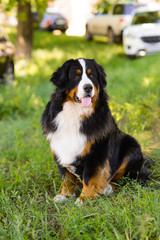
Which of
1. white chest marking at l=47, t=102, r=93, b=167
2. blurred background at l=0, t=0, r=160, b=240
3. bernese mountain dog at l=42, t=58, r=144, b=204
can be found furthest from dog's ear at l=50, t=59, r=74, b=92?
blurred background at l=0, t=0, r=160, b=240

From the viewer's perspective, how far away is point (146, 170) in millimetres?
3422

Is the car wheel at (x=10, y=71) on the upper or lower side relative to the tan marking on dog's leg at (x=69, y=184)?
upper

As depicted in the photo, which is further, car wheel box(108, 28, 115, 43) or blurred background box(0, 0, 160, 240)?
car wheel box(108, 28, 115, 43)

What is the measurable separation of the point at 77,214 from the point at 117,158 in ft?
2.89

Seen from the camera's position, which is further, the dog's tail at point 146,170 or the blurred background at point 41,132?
the dog's tail at point 146,170

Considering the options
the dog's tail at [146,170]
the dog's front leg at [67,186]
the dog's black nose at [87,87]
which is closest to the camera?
the dog's black nose at [87,87]

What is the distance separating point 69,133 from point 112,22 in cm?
1266

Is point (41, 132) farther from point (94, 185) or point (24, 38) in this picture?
point (24, 38)

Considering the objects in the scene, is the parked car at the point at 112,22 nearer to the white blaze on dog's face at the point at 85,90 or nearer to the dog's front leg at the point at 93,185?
the white blaze on dog's face at the point at 85,90

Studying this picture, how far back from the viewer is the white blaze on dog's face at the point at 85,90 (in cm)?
286

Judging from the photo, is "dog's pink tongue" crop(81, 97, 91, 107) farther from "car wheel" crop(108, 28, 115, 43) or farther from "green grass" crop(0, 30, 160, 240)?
"car wheel" crop(108, 28, 115, 43)

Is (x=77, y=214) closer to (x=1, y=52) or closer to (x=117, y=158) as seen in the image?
(x=117, y=158)

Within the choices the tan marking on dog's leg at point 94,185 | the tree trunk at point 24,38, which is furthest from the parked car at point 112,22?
the tan marking on dog's leg at point 94,185

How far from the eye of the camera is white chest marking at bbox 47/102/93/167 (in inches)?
118
